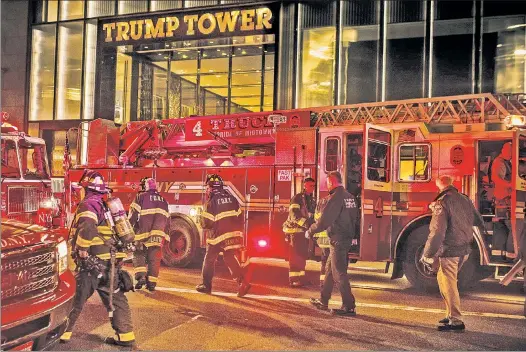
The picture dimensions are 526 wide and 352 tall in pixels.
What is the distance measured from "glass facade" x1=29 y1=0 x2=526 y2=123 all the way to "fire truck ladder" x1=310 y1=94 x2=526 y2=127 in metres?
5.11

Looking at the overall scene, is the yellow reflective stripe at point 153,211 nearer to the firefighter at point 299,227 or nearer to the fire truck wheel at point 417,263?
the firefighter at point 299,227

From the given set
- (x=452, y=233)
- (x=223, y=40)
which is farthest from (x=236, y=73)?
(x=452, y=233)

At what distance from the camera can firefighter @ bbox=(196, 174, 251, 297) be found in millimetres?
8016

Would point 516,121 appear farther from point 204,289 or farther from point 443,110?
point 204,289

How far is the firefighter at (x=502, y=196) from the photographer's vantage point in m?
8.20

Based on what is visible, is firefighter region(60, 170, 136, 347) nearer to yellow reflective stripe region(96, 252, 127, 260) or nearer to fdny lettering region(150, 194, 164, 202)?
yellow reflective stripe region(96, 252, 127, 260)

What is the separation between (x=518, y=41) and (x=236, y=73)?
753 cm

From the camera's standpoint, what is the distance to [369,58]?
15.2 m

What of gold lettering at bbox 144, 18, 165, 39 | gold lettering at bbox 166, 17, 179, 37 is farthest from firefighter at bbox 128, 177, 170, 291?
gold lettering at bbox 144, 18, 165, 39

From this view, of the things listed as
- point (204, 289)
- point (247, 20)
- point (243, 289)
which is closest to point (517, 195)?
point (243, 289)

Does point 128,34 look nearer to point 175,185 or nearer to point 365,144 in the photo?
point 175,185

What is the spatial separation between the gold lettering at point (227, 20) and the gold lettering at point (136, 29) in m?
2.34

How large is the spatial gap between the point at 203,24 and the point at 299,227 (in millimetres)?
9167

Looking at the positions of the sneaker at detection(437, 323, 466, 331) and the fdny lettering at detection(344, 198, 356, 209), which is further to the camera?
the fdny lettering at detection(344, 198, 356, 209)
